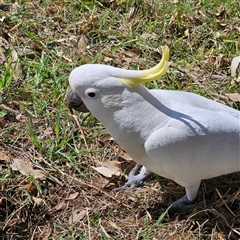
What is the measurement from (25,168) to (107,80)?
880 millimetres

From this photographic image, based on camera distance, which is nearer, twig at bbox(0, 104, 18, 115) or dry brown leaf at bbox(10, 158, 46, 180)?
dry brown leaf at bbox(10, 158, 46, 180)

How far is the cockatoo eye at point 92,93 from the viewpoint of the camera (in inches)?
83.4

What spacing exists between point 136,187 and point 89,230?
0.43 m

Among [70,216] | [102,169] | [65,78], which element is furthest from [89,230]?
[65,78]

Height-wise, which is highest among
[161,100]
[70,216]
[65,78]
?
[161,100]

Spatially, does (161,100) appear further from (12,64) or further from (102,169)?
(12,64)

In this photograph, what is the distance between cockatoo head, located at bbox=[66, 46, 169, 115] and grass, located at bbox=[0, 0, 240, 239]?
0.71m

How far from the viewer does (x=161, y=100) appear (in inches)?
88.7

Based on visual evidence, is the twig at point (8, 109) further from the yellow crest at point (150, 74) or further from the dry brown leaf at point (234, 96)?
the dry brown leaf at point (234, 96)

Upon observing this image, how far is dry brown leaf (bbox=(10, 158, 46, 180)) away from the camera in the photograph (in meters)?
2.61

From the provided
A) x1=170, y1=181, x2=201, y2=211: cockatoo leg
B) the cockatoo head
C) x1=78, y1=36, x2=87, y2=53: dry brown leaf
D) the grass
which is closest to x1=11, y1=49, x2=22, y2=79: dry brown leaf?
the grass

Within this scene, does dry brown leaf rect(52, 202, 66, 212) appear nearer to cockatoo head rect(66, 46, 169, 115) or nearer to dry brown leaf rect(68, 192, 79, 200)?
dry brown leaf rect(68, 192, 79, 200)

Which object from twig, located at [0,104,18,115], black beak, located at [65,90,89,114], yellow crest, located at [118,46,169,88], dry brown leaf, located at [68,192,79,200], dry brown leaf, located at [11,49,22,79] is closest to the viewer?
yellow crest, located at [118,46,169,88]

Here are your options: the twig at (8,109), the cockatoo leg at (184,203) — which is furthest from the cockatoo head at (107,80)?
the twig at (8,109)
